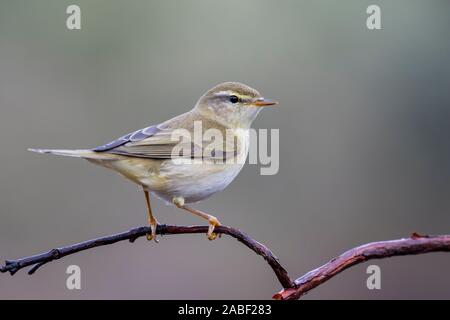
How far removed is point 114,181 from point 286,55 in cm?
255

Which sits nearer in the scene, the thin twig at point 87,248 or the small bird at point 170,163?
the thin twig at point 87,248

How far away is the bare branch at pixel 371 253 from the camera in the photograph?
Result: 1548 mm

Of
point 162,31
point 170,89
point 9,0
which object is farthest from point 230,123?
point 9,0

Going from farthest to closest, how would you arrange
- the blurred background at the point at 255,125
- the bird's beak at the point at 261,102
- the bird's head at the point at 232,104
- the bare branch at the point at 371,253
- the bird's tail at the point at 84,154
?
1. the blurred background at the point at 255,125
2. the bird's head at the point at 232,104
3. the bird's beak at the point at 261,102
4. the bird's tail at the point at 84,154
5. the bare branch at the point at 371,253

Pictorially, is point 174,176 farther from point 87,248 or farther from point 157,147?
point 87,248

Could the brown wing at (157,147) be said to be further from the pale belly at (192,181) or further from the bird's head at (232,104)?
the bird's head at (232,104)

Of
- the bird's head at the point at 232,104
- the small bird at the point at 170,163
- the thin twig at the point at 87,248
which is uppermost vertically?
the bird's head at the point at 232,104

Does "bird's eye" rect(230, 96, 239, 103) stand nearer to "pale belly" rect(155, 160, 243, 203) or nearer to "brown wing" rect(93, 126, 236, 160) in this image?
"brown wing" rect(93, 126, 236, 160)

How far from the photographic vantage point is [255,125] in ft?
19.9

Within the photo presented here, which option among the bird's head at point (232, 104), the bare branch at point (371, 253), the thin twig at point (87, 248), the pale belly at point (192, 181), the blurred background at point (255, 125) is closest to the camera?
the bare branch at point (371, 253)

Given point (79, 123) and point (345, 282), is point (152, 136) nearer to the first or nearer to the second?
point (79, 123)

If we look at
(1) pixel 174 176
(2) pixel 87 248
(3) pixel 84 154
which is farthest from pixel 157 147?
(2) pixel 87 248

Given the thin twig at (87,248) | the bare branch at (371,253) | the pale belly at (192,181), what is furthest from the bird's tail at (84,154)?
the bare branch at (371,253)

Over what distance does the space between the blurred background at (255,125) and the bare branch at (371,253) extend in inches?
177
